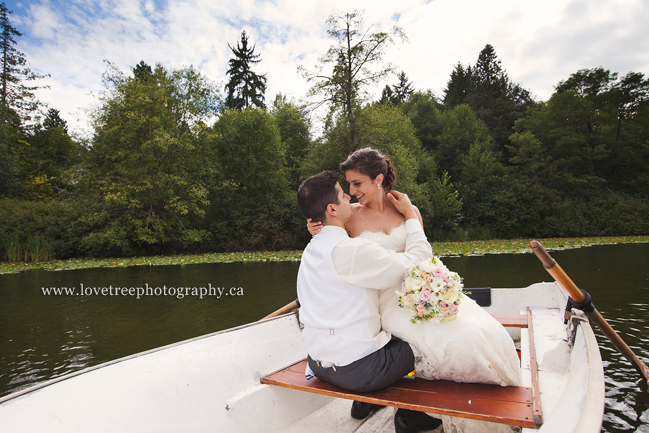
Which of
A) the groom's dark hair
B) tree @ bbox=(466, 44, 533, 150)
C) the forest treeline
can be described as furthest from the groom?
tree @ bbox=(466, 44, 533, 150)

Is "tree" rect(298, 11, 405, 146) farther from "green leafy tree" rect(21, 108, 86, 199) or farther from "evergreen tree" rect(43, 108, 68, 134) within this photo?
"evergreen tree" rect(43, 108, 68, 134)

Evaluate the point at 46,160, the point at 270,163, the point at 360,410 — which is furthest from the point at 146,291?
the point at 46,160

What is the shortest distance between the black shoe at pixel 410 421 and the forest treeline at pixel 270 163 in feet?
54.8

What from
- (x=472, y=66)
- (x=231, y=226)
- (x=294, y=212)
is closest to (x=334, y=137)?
(x=294, y=212)

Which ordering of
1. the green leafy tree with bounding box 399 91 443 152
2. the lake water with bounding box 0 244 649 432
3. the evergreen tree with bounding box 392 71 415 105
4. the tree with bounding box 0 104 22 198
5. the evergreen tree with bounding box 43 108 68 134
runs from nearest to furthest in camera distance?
1. the lake water with bounding box 0 244 649 432
2. the tree with bounding box 0 104 22 198
3. the green leafy tree with bounding box 399 91 443 152
4. the evergreen tree with bounding box 43 108 68 134
5. the evergreen tree with bounding box 392 71 415 105

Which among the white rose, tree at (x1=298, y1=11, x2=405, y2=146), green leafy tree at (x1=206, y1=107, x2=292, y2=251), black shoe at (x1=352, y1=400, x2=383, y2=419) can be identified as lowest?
black shoe at (x1=352, y1=400, x2=383, y2=419)

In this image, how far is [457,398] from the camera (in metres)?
1.85

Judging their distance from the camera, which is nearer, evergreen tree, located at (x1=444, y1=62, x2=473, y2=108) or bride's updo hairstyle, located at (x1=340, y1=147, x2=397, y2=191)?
bride's updo hairstyle, located at (x1=340, y1=147, x2=397, y2=191)

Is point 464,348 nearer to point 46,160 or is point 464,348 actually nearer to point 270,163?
point 270,163

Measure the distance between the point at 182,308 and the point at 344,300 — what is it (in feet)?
21.6

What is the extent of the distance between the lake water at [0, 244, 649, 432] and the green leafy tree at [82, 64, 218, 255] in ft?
19.0

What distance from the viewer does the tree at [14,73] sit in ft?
84.2

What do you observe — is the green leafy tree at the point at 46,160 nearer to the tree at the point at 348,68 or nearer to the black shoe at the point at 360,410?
the tree at the point at 348,68

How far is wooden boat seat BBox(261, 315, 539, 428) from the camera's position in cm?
167
